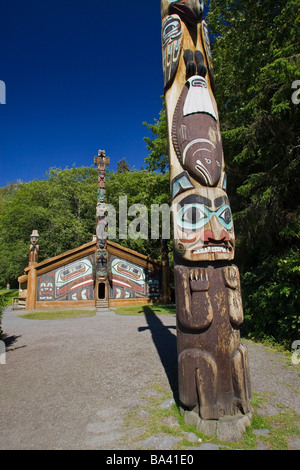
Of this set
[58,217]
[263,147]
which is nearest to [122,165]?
[58,217]

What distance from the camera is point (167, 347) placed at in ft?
20.1

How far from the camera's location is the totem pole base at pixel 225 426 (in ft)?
8.78

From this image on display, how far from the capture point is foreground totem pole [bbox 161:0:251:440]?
2838 mm

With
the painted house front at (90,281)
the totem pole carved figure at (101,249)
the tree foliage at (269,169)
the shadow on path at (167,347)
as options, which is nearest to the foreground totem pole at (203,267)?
the shadow on path at (167,347)

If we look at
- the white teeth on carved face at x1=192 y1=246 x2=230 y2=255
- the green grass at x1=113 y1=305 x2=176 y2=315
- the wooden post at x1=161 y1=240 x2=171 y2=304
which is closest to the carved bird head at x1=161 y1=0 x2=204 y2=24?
the white teeth on carved face at x1=192 y1=246 x2=230 y2=255

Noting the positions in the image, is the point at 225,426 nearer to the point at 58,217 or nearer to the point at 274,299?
the point at 274,299

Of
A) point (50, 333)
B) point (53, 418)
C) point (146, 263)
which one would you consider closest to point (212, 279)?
point (53, 418)

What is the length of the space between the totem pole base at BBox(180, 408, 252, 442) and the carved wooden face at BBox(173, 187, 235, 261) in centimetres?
164

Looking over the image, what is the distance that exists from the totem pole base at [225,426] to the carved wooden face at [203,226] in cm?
164

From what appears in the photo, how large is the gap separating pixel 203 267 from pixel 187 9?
3995 mm

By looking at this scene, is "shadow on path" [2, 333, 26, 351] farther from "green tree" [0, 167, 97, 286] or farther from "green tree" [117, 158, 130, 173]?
"green tree" [117, 158, 130, 173]

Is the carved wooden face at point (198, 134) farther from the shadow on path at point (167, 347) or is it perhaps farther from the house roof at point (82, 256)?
the house roof at point (82, 256)
